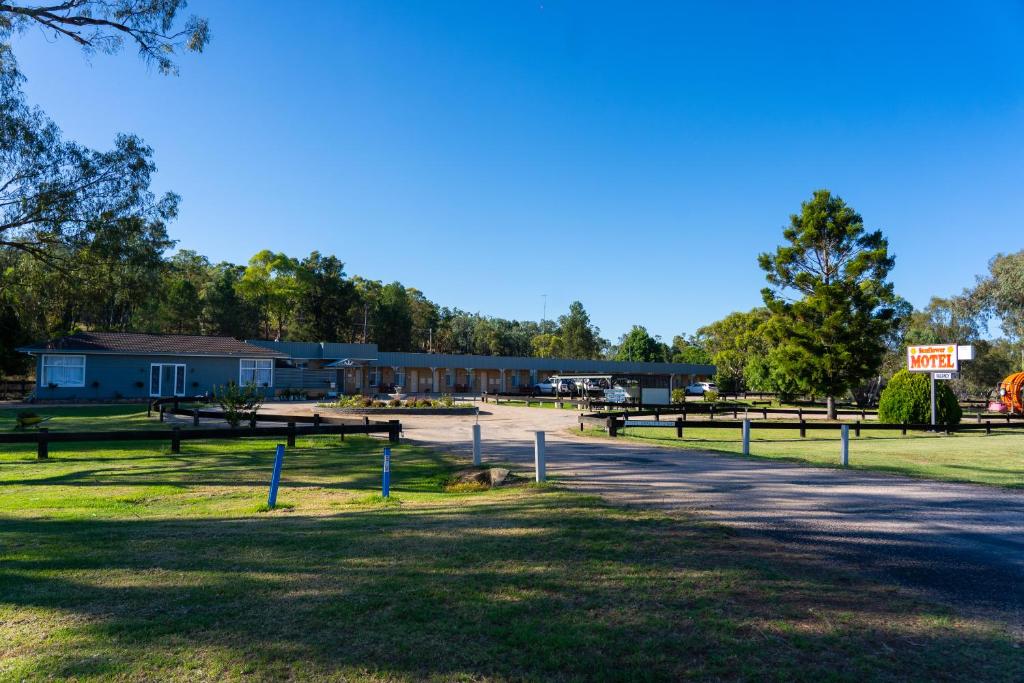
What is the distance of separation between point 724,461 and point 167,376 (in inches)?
1481

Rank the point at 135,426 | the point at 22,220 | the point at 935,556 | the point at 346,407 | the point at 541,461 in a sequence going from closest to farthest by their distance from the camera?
1. the point at 935,556
2. the point at 541,461
3. the point at 22,220
4. the point at 135,426
5. the point at 346,407

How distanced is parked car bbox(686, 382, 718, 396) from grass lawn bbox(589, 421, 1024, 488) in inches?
1773

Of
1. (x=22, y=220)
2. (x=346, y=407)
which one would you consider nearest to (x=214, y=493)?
(x=22, y=220)

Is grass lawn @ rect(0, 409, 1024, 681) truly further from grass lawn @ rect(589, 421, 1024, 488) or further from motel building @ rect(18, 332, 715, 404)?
motel building @ rect(18, 332, 715, 404)

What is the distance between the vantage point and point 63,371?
123 ft

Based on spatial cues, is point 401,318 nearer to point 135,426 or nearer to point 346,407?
point 346,407

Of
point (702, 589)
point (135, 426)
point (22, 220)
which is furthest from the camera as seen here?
point (135, 426)

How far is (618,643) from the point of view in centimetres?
410

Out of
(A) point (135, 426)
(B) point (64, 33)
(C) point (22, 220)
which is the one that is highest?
(B) point (64, 33)

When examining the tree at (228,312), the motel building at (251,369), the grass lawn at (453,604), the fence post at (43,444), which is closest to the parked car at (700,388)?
the motel building at (251,369)

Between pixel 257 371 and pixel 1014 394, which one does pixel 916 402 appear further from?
pixel 257 371

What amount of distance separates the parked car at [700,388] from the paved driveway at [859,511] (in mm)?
59891

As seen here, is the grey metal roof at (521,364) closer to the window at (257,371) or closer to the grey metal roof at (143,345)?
the window at (257,371)

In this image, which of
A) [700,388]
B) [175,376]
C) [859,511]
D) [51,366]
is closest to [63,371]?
[51,366]
